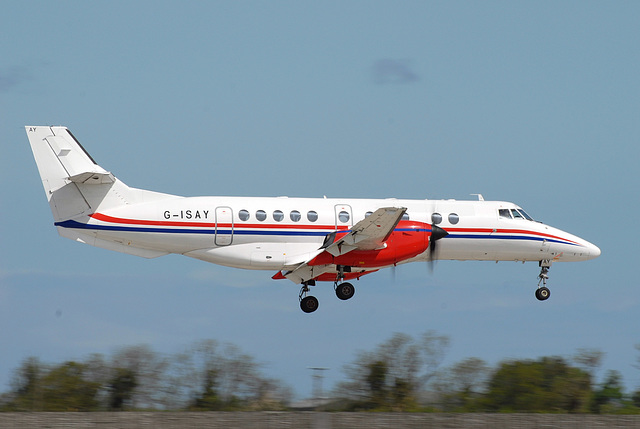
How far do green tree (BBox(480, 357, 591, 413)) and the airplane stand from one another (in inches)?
241

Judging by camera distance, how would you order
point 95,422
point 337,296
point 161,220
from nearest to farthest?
point 95,422 < point 161,220 < point 337,296

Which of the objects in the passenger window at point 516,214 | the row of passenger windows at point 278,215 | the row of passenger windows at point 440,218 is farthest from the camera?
the passenger window at point 516,214

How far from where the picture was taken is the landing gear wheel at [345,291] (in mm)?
35406

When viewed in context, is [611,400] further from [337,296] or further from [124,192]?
[124,192]

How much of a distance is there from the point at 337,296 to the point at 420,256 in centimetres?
365

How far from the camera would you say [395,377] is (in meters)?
35.8

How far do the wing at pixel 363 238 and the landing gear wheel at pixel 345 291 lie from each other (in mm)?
771

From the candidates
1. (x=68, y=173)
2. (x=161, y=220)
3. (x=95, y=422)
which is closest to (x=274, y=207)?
(x=161, y=220)

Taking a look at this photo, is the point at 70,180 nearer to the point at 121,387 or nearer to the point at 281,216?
the point at 281,216

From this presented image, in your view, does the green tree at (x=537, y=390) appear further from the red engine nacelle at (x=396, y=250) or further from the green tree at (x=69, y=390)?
the green tree at (x=69, y=390)

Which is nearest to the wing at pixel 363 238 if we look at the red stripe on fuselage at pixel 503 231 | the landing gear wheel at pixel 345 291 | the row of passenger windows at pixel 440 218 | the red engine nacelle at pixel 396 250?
the red engine nacelle at pixel 396 250

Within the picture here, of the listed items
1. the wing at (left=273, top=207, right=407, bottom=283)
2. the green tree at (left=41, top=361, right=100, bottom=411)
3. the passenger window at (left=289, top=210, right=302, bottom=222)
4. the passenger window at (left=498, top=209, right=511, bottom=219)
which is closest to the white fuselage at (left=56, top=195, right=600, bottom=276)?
the passenger window at (left=289, top=210, right=302, bottom=222)

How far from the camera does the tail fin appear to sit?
1310 inches

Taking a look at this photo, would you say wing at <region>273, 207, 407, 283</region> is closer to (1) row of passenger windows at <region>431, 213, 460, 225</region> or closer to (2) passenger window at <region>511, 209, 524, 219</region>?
(1) row of passenger windows at <region>431, 213, 460, 225</region>
